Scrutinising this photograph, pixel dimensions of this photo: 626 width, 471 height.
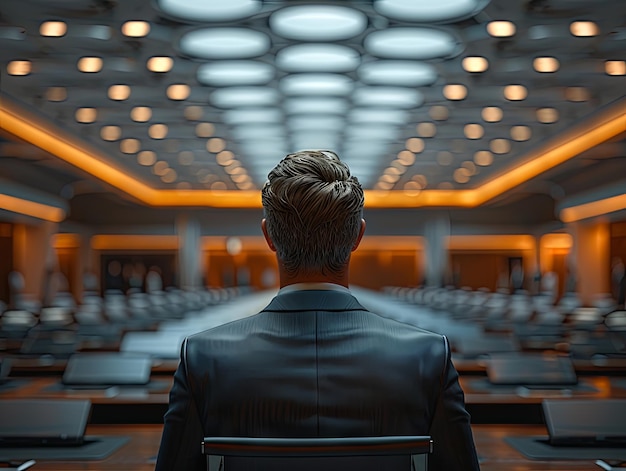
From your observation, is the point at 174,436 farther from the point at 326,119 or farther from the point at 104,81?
the point at 326,119

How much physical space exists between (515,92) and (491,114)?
5.95 ft

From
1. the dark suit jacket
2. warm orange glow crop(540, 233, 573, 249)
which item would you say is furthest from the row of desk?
warm orange glow crop(540, 233, 573, 249)

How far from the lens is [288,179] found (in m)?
1.20

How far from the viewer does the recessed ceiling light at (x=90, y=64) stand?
30.2 feet

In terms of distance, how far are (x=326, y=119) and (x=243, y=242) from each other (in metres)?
18.9

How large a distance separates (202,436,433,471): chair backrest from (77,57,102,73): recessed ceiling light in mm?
8679

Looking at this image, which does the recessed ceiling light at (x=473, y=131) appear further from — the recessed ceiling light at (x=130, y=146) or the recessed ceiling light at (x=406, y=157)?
the recessed ceiling light at (x=130, y=146)

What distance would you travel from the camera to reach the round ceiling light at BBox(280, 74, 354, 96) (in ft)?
34.9

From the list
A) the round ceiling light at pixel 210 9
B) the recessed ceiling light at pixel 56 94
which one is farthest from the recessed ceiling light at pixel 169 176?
the round ceiling light at pixel 210 9

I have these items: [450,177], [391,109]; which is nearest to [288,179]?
[391,109]

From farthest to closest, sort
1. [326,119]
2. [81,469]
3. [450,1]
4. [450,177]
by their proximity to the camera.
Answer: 1. [450,177]
2. [326,119]
3. [450,1]
4. [81,469]

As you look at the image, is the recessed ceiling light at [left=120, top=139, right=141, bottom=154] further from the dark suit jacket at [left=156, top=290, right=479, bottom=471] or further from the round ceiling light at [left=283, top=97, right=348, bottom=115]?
the dark suit jacket at [left=156, top=290, right=479, bottom=471]

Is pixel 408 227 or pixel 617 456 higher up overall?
pixel 408 227

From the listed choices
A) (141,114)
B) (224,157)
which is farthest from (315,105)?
(224,157)
